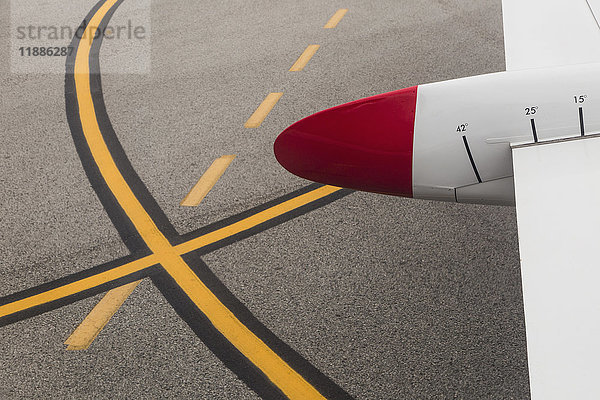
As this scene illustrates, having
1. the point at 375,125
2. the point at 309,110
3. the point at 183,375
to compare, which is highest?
the point at 375,125

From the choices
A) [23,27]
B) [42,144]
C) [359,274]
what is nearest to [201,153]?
[42,144]

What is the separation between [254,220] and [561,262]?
3016 mm

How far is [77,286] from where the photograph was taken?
4.63 m

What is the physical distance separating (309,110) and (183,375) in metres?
3.40

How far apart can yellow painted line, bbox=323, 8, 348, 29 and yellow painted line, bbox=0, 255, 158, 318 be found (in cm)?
456

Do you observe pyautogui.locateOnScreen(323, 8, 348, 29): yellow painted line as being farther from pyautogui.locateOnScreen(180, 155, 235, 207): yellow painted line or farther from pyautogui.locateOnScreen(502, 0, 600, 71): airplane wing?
pyautogui.locateOnScreen(502, 0, 600, 71): airplane wing

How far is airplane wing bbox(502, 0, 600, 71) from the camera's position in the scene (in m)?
3.93

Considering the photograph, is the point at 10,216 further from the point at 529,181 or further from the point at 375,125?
the point at 529,181

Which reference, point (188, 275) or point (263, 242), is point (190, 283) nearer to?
point (188, 275)

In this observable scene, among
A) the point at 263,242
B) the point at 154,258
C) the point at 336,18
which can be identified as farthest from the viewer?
the point at 336,18

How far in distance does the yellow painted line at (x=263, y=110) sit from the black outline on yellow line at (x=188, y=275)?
1.19 meters

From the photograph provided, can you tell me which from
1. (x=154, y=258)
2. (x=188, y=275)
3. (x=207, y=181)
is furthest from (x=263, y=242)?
(x=207, y=181)

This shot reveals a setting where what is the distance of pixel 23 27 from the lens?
8680 millimetres

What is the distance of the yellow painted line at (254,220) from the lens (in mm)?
4961
